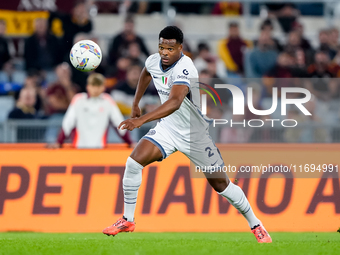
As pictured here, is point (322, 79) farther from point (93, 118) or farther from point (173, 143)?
point (173, 143)

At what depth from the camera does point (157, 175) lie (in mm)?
9023

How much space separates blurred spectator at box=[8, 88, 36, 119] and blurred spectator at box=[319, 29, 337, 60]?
22.9 feet

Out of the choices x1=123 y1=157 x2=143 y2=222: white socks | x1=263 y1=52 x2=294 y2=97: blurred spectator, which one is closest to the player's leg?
x1=123 y1=157 x2=143 y2=222: white socks

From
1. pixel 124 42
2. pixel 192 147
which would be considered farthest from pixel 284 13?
pixel 192 147

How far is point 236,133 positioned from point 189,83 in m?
3.90

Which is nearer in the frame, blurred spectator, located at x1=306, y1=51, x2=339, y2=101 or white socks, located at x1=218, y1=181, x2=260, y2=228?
white socks, located at x1=218, y1=181, x2=260, y2=228

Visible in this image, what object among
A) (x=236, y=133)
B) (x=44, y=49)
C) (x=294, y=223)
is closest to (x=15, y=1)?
(x=44, y=49)

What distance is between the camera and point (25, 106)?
36.7ft

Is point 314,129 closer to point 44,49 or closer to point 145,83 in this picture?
point 145,83

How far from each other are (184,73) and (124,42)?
7034mm

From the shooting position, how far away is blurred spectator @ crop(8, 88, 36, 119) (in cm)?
1096

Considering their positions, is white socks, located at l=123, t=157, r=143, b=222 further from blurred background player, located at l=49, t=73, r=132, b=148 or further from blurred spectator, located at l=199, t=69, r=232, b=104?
blurred spectator, located at l=199, t=69, r=232, b=104

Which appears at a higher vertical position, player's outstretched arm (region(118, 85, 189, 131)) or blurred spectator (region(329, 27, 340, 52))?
blurred spectator (region(329, 27, 340, 52))

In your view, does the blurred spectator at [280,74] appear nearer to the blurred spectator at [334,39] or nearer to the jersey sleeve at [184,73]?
the blurred spectator at [334,39]
